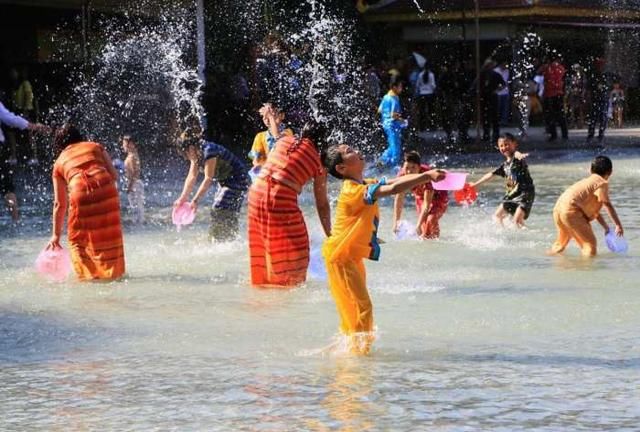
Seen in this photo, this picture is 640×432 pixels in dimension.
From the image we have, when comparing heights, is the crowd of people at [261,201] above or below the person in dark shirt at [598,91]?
below

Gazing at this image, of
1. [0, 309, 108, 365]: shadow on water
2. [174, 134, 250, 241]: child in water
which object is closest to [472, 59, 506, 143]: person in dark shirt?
[174, 134, 250, 241]: child in water

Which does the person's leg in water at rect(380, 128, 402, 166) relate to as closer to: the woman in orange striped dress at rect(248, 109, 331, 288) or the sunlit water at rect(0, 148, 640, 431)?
the sunlit water at rect(0, 148, 640, 431)

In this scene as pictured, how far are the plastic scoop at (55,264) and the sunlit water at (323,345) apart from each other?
12 cm

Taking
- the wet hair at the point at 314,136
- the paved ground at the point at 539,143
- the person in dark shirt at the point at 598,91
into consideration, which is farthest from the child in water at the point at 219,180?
the person in dark shirt at the point at 598,91

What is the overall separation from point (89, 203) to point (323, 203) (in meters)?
2.08

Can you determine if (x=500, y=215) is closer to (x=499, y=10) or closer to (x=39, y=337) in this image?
(x=39, y=337)

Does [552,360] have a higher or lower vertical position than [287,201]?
lower

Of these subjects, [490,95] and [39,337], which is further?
[490,95]

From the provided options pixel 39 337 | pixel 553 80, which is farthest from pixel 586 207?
pixel 553 80

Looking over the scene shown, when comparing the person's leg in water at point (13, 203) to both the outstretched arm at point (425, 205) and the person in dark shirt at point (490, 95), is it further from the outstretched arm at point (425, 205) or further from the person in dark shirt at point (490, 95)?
the person in dark shirt at point (490, 95)

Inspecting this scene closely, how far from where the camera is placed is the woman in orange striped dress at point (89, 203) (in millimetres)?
10133

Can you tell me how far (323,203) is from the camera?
29.5ft

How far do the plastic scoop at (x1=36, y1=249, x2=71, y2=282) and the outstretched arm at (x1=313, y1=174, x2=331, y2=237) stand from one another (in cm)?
207

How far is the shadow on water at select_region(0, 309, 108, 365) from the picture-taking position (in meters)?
7.59
